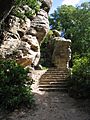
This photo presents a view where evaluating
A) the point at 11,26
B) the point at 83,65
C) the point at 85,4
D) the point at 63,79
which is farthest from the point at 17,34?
the point at 85,4

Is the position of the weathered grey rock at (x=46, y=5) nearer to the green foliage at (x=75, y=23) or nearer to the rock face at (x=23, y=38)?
→ the rock face at (x=23, y=38)

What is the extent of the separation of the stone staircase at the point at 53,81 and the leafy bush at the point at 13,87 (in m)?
2.57

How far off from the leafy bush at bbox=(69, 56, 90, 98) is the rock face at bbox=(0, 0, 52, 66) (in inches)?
128

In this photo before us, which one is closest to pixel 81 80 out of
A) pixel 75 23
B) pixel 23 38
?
pixel 23 38

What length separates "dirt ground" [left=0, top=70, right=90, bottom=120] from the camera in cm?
1107

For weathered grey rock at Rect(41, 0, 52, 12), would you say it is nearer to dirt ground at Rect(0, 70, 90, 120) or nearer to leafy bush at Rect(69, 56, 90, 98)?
leafy bush at Rect(69, 56, 90, 98)

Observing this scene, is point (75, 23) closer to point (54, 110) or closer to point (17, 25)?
point (17, 25)

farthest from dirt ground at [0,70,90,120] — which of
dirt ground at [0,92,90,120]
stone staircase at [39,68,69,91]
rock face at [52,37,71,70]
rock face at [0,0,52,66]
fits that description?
rock face at [52,37,71,70]

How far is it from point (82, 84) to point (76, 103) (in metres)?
1.19

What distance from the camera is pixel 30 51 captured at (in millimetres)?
17859

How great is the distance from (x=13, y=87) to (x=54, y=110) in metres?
1.99

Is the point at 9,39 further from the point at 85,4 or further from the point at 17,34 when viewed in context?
the point at 85,4

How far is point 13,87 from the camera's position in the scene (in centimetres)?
1246

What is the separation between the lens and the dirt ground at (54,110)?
1107 centimetres
